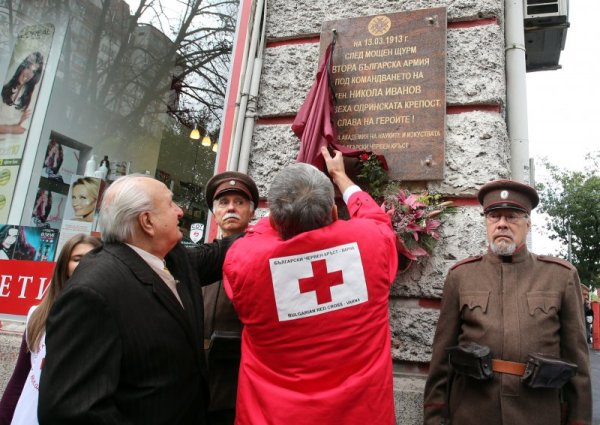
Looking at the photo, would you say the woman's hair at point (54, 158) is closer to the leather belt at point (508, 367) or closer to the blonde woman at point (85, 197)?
the blonde woman at point (85, 197)

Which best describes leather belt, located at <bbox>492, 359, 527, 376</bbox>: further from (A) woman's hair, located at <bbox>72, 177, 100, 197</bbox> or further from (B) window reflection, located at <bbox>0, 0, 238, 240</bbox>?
(A) woman's hair, located at <bbox>72, 177, 100, 197</bbox>

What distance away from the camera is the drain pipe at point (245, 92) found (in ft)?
11.4

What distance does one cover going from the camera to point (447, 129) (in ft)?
9.99

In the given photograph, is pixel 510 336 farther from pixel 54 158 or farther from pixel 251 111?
pixel 54 158

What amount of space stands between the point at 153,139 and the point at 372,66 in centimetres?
243

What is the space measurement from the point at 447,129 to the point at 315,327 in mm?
1902

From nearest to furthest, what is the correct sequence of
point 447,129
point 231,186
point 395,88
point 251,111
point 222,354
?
point 222,354 < point 231,186 < point 447,129 < point 395,88 < point 251,111

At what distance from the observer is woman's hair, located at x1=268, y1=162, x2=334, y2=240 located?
5.73ft

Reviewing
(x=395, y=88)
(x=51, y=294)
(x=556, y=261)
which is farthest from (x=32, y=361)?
(x=395, y=88)

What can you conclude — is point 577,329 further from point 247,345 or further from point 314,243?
point 247,345

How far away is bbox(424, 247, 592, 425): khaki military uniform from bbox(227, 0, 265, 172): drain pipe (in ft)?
6.09

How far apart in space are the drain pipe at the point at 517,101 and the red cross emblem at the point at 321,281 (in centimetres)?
197

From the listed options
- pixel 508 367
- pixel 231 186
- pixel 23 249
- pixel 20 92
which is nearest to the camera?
pixel 508 367

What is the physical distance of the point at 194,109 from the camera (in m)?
4.61
